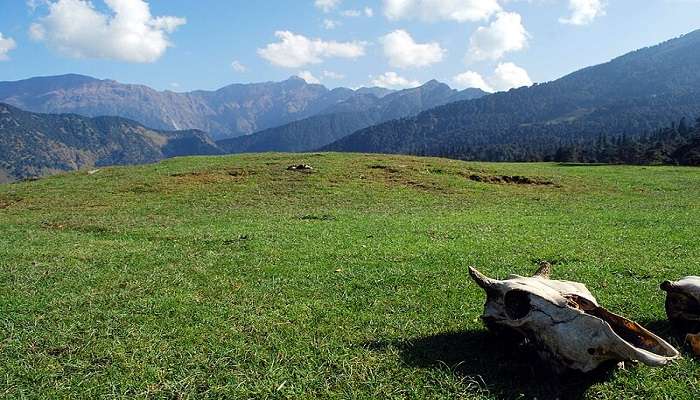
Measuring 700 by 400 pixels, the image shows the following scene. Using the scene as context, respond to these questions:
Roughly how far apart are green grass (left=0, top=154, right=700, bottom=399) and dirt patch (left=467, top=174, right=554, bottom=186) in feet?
33.7

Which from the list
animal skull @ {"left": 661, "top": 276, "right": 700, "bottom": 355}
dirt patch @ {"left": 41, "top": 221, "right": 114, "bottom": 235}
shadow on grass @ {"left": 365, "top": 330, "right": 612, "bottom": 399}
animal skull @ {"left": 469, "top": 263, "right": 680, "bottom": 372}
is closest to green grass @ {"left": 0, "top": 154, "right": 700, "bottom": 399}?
shadow on grass @ {"left": 365, "top": 330, "right": 612, "bottom": 399}

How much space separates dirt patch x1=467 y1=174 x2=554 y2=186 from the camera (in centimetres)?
4600

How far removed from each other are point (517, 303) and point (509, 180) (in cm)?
3991

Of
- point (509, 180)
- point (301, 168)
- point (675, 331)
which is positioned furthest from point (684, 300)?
point (301, 168)

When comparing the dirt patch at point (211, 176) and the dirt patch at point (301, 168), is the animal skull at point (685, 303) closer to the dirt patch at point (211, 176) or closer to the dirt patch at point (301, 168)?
the dirt patch at point (211, 176)

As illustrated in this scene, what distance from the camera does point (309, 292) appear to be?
1407 cm

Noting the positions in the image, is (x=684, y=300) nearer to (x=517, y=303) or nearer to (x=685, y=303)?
(x=685, y=303)

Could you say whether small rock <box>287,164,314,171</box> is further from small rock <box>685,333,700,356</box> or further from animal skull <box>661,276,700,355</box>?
small rock <box>685,333,700,356</box>

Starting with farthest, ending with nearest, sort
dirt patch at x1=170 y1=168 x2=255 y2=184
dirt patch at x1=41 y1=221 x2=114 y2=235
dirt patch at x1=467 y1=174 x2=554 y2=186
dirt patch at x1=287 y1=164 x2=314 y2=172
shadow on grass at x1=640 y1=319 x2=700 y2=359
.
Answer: dirt patch at x1=287 y1=164 x2=314 y2=172 → dirt patch at x1=467 y1=174 x2=554 y2=186 → dirt patch at x1=170 y1=168 x2=255 y2=184 → dirt patch at x1=41 y1=221 x2=114 y2=235 → shadow on grass at x1=640 y1=319 x2=700 y2=359

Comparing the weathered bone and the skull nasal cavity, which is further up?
the skull nasal cavity

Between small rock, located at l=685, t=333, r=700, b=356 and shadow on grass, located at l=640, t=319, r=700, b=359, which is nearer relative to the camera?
small rock, located at l=685, t=333, r=700, b=356

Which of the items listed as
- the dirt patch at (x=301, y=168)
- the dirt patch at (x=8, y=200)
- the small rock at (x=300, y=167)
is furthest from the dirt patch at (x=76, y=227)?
the small rock at (x=300, y=167)

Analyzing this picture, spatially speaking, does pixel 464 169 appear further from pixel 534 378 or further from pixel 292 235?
pixel 534 378

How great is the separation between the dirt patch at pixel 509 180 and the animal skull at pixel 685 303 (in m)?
36.6
